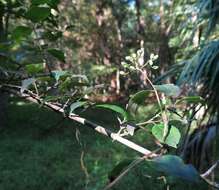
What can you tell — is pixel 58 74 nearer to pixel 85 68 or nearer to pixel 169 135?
pixel 169 135

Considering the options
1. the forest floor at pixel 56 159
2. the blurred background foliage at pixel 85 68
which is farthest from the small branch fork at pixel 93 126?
the forest floor at pixel 56 159

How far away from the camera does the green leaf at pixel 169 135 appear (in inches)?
23.0

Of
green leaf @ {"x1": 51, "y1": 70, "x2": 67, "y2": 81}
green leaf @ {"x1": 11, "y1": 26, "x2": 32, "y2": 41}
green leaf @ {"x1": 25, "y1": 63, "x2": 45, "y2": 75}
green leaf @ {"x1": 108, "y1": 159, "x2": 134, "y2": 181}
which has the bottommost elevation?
green leaf @ {"x1": 108, "y1": 159, "x2": 134, "y2": 181}

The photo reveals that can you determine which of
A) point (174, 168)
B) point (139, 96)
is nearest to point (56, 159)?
point (139, 96)

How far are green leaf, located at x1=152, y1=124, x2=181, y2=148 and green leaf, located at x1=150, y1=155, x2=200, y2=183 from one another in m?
0.08

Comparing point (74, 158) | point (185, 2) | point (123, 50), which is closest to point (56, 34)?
point (185, 2)

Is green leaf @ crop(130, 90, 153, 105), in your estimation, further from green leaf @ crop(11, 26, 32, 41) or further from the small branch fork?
green leaf @ crop(11, 26, 32, 41)

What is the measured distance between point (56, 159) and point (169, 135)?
4636 millimetres

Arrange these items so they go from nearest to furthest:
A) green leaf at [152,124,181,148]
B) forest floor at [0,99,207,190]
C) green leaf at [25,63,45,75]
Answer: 1. green leaf at [152,124,181,148]
2. green leaf at [25,63,45,75]
3. forest floor at [0,99,207,190]

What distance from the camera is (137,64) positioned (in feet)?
2.06

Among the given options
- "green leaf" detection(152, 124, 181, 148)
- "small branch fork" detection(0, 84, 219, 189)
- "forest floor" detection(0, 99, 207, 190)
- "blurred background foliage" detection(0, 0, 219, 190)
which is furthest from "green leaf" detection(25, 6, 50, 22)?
"forest floor" detection(0, 99, 207, 190)

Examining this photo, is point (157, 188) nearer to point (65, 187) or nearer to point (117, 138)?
point (65, 187)

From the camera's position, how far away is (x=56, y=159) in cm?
514

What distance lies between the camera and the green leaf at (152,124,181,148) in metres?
0.58
